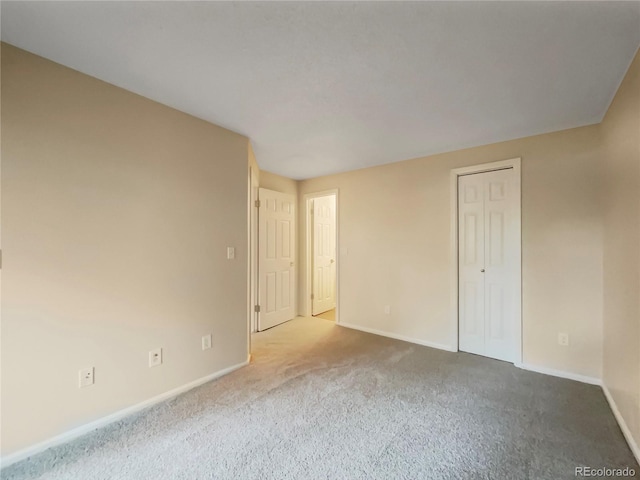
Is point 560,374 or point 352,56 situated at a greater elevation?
point 352,56

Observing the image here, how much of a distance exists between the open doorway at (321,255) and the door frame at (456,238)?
1.71 metres

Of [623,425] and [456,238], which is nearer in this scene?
[623,425]

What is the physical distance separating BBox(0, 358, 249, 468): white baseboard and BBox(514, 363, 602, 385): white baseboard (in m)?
2.86

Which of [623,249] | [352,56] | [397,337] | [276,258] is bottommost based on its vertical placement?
[397,337]

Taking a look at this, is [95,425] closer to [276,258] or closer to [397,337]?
[276,258]

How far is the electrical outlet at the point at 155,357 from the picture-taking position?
2039 mm

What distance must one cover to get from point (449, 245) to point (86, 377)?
3294mm

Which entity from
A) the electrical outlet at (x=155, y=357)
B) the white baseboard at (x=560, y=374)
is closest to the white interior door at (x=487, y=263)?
the white baseboard at (x=560, y=374)

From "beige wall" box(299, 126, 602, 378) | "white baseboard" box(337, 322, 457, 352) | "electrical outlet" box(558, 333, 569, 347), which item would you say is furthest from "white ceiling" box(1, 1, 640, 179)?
"white baseboard" box(337, 322, 457, 352)

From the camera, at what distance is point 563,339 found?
8.16 ft

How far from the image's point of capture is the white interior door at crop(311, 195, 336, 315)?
4539 millimetres

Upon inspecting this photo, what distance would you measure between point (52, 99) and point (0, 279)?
1039 mm

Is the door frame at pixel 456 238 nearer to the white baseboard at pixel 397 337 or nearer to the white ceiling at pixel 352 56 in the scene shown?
the white baseboard at pixel 397 337

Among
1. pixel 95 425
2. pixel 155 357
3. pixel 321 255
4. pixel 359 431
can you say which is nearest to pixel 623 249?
pixel 359 431
